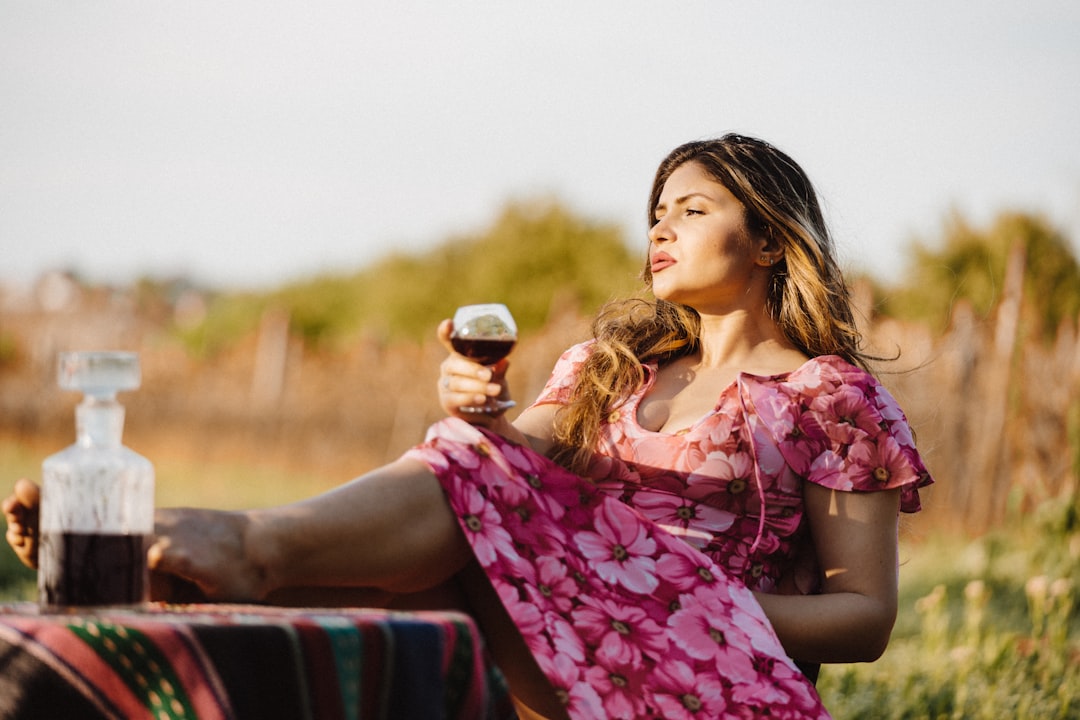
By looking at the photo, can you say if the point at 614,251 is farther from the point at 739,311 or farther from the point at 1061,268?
the point at 739,311

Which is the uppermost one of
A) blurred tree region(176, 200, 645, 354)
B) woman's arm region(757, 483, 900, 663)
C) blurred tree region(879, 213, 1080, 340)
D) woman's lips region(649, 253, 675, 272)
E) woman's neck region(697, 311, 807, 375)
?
woman's lips region(649, 253, 675, 272)

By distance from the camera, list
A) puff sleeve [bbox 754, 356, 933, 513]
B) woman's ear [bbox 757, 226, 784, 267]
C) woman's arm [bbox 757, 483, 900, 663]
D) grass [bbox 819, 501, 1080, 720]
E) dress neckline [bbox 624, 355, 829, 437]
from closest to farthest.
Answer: woman's arm [bbox 757, 483, 900, 663] < puff sleeve [bbox 754, 356, 933, 513] < dress neckline [bbox 624, 355, 829, 437] < woman's ear [bbox 757, 226, 784, 267] < grass [bbox 819, 501, 1080, 720]

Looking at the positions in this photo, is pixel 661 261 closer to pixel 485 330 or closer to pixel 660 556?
pixel 660 556

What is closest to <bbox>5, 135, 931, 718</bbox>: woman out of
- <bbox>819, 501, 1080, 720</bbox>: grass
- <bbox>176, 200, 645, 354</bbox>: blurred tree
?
<bbox>819, 501, 1080, 720</bbox>: grass

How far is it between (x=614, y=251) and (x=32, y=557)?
30060 millimetres

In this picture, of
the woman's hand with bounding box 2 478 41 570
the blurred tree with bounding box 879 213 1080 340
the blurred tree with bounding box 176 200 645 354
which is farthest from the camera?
the blurred tree with bounding box 176 200 645 354

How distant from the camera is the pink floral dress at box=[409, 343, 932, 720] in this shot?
6.82 ft

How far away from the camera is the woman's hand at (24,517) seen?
160 cm

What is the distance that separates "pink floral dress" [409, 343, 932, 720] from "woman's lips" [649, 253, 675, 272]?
1.71 ft

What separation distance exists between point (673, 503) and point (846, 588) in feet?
1.34

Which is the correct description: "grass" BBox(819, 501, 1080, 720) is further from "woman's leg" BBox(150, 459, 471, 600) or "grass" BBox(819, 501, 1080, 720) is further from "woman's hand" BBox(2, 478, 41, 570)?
"woman's hand" BBox(2, 478, 41, 570)

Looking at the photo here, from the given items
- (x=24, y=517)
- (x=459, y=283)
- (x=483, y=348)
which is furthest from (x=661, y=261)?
(x=459, y=283)

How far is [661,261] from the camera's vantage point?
295 centimetres

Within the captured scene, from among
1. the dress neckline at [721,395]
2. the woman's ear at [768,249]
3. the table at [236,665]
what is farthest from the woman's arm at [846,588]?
the table at [236,665]
